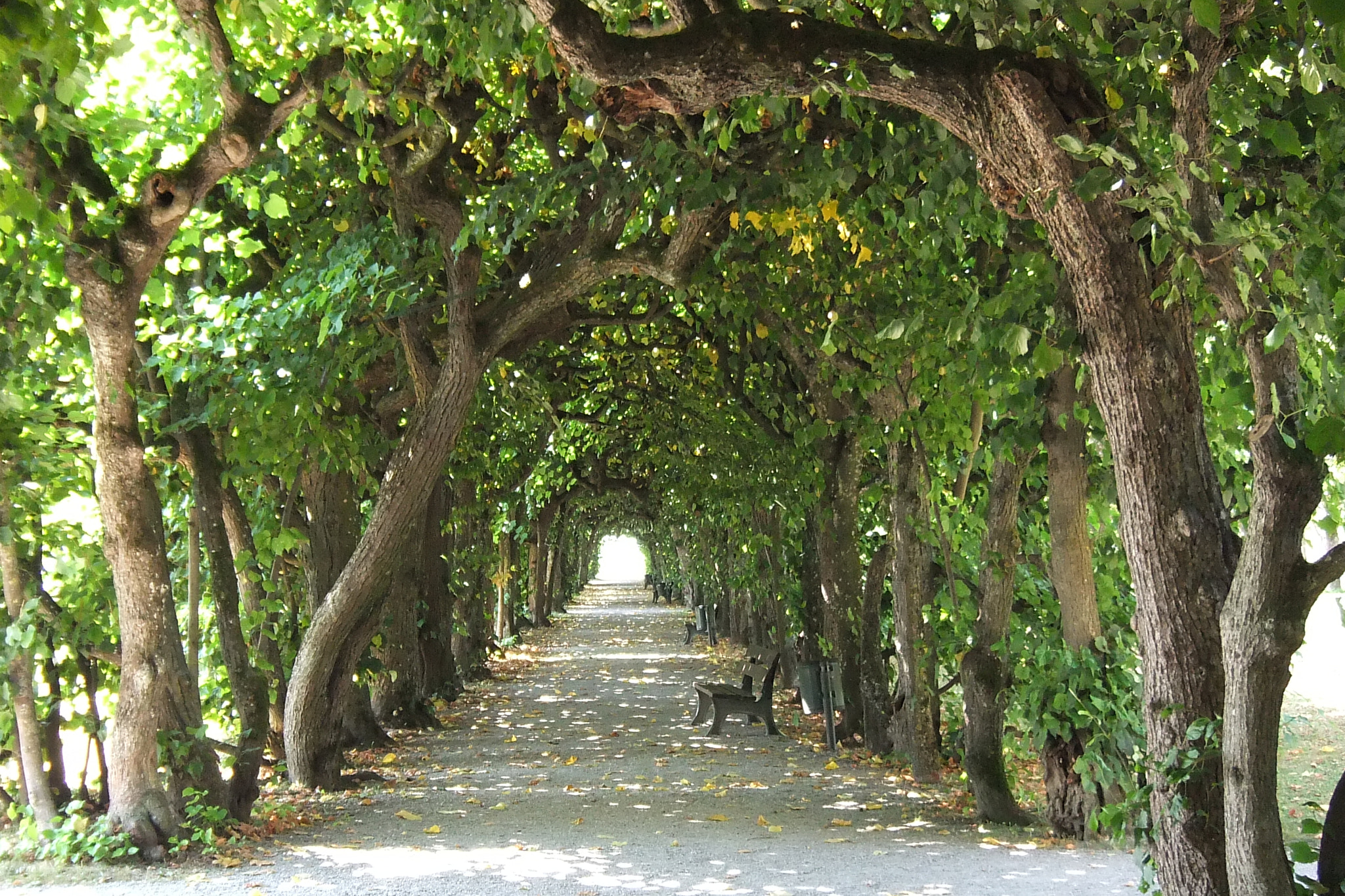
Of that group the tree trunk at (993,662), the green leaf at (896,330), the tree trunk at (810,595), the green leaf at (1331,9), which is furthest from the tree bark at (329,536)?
the green leaf at (1331,9)

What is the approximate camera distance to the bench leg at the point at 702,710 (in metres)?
13.9

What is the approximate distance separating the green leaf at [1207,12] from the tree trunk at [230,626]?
670cm

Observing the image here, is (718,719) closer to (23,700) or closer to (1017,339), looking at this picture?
(23,700)

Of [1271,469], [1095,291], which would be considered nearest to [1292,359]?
[1271,469]

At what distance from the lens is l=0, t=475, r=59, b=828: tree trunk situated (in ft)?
22.3

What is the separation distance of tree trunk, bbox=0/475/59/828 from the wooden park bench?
23.9 ft

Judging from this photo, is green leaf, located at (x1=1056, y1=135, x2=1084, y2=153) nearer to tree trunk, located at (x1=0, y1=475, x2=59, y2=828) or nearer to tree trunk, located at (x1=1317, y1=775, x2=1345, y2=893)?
tree trunk, located at (x1=1317, y1=775, x2=1345, y2=893)

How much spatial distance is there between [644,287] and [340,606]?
4.52m

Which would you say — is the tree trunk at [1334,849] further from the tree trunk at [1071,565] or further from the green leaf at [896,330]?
the tree trunk at [1071,565]

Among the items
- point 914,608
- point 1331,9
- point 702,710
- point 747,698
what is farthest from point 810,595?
point 1331,9

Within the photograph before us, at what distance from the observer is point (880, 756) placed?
1099 cm

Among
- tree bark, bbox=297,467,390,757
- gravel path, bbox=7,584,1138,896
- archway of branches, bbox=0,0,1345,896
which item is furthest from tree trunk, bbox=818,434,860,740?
tree bark, bbox=297,467,390,757

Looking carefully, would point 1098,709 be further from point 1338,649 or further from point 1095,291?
point 1338,649

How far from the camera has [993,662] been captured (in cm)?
780
